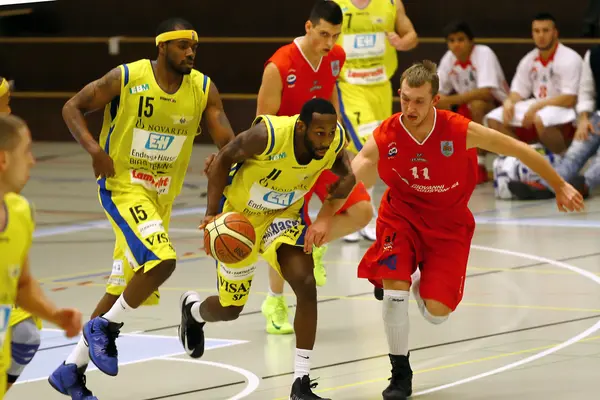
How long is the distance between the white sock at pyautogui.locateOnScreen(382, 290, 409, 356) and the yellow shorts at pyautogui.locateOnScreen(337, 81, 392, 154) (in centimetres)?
436

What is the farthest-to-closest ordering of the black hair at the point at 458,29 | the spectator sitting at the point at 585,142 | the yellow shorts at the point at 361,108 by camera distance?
the black hair at the point at 458,29, the spectator sitting at the point at 585,142, the yellow shorts at the point at 361,108

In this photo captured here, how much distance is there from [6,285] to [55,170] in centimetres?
1247

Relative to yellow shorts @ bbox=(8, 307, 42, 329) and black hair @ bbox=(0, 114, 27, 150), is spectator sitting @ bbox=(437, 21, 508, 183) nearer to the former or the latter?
yellow shorts @ bbox=(8, 307, 42, 329)

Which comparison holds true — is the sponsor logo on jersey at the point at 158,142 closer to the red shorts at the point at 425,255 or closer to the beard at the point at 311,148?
the beard at the point at 311,148

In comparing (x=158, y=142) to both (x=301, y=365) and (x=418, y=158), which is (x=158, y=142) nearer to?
(x=418, y=158)

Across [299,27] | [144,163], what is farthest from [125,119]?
[299,27]

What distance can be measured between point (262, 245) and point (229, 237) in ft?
1.21

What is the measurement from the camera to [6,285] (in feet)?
15.2

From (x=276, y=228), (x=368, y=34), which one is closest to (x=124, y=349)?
(x=276, y=228)

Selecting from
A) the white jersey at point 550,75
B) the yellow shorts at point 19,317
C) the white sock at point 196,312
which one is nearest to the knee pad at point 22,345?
the yellow shorts at point 19,317

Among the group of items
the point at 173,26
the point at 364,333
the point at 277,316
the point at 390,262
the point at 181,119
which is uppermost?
the point at 173,26

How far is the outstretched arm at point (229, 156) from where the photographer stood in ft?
21.3

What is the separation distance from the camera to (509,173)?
1348 cm

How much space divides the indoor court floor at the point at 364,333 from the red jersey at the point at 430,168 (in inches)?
35.2
